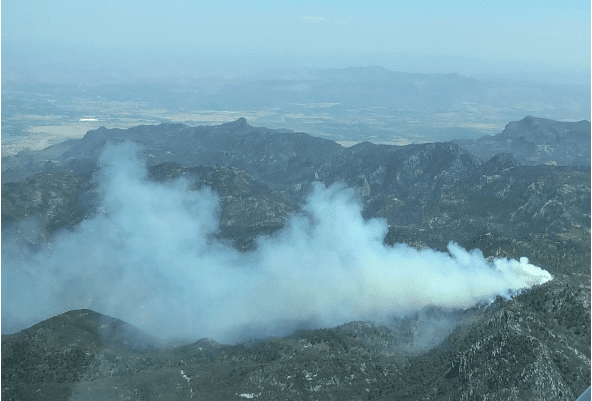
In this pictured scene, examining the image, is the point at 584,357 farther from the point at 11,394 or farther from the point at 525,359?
the point at 11,394

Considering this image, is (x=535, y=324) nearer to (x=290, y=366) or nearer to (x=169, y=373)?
(x=290, y=366)

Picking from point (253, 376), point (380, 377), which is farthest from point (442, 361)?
point (253, 376)

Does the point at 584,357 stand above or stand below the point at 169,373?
above

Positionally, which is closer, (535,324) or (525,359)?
(525,359)

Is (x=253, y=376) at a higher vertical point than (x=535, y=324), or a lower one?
lower

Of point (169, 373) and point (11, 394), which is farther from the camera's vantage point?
point (169, 373)

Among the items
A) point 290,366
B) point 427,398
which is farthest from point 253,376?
point 427,398

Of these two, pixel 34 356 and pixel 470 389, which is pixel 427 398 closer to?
pixel 470 389

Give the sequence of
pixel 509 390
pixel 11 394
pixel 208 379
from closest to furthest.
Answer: pixel 509 390, pixel 11 394, pixel 208 379

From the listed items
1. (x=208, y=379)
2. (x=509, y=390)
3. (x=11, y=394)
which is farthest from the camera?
(x=208, y=379)
